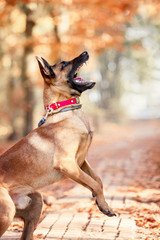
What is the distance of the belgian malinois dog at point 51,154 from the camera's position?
12.0 feet

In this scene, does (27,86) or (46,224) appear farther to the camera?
(27,86)

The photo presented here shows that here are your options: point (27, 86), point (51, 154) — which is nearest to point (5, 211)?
point (51, 154)

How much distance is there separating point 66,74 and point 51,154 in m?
0.99

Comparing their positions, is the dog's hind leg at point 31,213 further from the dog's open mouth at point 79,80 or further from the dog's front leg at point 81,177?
the dog's open mouth at point 79,80

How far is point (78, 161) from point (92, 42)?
11826mm

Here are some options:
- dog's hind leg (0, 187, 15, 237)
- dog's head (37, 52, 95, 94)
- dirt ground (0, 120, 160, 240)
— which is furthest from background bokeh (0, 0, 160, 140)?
dog's hind leg (0, 187, 15, 237)

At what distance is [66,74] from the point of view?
13.5 feet

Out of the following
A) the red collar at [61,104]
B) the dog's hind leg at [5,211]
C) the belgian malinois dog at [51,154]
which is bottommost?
the dog's hind leg at [5,211]

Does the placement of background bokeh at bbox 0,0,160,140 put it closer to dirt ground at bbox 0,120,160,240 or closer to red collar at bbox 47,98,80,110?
dirt ground at bbox 0,120,160,240

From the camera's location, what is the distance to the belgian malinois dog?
3.67 m

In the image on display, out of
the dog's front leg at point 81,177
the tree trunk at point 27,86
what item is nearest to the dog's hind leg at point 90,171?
the dog's front leg at point 81,177

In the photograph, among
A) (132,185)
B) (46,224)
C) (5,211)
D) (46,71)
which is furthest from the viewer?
(132,185)

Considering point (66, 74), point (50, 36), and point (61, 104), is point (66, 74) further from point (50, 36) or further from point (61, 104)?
point (50, 36)

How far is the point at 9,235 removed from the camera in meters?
4.32
